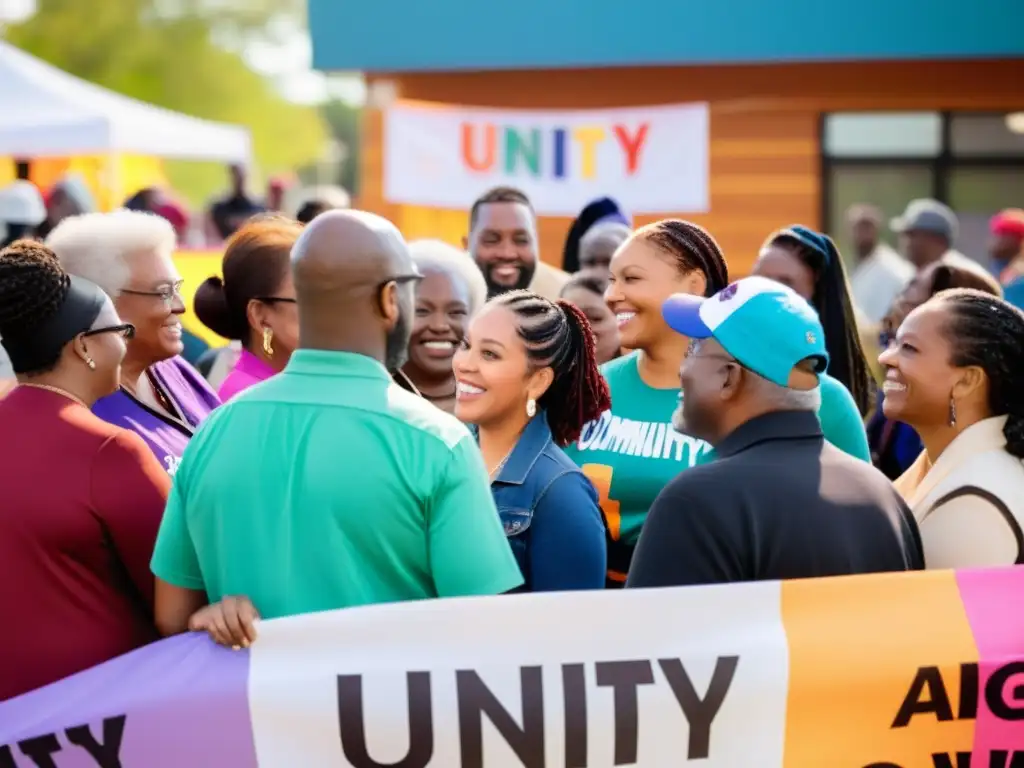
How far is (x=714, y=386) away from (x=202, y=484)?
1170 mm

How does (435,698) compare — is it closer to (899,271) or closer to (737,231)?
(899,271)

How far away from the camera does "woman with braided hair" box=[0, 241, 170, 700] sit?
145 inches

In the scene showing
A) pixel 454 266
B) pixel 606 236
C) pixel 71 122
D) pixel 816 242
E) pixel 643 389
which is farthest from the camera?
pixel 71 122

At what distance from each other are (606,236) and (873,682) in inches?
178

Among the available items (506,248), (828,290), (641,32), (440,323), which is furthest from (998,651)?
(641,32)

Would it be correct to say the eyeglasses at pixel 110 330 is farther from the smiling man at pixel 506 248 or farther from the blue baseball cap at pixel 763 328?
the smiling man at pixel 506 248

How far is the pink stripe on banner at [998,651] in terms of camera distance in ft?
12.5

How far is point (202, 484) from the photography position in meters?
3.44

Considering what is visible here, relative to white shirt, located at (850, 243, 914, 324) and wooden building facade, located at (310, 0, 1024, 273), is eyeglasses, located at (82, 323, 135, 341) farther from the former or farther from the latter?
wooden building facade, located at (310, 0, 1024, 273)

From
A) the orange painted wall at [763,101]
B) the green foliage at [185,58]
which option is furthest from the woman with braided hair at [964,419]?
the green foliage at [185,58]

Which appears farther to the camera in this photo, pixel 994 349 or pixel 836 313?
pixel 836 313

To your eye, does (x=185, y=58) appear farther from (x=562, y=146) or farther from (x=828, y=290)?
(x=828, y=290)

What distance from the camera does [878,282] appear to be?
515 inches

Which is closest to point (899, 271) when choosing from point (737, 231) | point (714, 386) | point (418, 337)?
point (737, 231)
